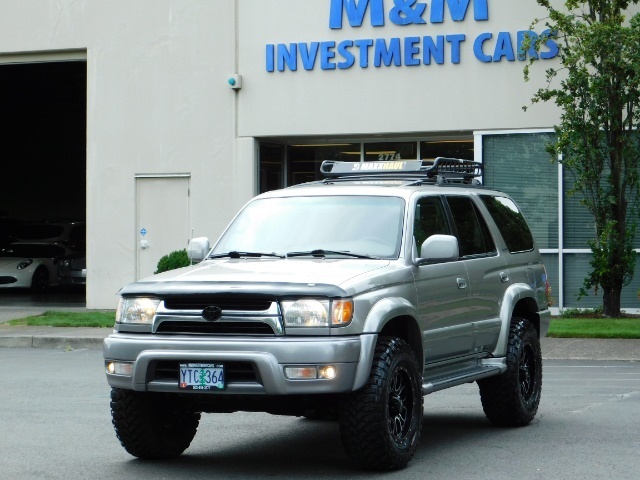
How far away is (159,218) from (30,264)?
7.44 m

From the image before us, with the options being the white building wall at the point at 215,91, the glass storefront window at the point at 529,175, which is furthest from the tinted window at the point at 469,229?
the white building wall at the point at 215,91

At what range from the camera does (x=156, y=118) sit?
78.4ft

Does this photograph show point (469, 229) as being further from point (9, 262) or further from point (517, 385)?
point (9, 262)

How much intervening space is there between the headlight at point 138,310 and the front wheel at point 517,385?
10.3ft

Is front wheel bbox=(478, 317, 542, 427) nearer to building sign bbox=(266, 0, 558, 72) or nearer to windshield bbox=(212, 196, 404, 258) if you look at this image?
windshield bbox=(212, 196, 404, 258)

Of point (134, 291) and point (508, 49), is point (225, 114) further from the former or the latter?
point (134, 291)

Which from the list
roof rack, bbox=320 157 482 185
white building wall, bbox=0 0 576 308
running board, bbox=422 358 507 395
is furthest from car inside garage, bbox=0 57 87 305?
running board, bbox=422 358 507 395

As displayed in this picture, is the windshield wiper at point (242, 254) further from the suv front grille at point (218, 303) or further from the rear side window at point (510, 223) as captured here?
the rear side window at point (510, 223)

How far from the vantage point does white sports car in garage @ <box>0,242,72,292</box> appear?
2992cm

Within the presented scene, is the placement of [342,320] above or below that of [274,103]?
below

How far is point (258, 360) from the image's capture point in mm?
7750

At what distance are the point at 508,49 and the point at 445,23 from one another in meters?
1.22

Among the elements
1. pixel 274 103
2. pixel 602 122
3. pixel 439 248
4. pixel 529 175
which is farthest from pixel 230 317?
pixel 274 103

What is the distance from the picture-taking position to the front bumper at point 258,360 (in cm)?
775
